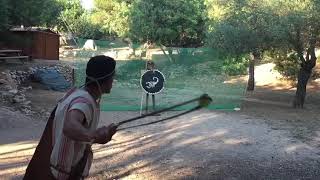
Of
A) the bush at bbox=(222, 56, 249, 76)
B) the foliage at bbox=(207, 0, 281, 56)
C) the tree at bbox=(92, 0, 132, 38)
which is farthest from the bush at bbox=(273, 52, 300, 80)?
the tree at bbox=(92, 0, 132, 38)

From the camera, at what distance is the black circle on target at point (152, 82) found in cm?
1395

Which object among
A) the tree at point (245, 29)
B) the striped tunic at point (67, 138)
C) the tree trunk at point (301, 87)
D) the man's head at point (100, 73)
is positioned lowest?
the tree trunk at point (301, 87)

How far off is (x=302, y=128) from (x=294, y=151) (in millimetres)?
3106

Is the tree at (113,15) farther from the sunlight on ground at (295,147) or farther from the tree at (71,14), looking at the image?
the sunlight on ground at (295,147)

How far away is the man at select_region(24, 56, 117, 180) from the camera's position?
296cm

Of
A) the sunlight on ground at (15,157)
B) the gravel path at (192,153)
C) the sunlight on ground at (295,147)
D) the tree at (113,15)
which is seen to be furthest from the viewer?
the tree at (113,15)

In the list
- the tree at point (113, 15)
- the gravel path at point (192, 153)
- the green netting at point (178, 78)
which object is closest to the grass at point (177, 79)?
the green netting at point (178, 78)

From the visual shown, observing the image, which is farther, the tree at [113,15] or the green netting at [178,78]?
the tree at [113,15]

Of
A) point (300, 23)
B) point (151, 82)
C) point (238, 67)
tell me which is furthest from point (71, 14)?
point (300, 23)

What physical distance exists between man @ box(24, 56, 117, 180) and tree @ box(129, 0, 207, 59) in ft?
92.6

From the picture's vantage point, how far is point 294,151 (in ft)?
29.8

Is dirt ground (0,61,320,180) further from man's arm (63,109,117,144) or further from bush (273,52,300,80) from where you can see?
bush (273,52,300,80)

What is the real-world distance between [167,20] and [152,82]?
18.4 m

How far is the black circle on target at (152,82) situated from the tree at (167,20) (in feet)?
56.7
